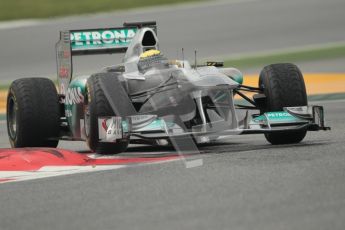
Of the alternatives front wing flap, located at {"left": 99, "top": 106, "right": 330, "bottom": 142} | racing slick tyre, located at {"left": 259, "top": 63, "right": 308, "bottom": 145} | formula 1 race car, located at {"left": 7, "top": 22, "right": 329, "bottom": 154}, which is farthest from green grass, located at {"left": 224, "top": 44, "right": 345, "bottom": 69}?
front wing flap, located at {"left": 99, "top": 106, "right": 330, "bottom": 142}

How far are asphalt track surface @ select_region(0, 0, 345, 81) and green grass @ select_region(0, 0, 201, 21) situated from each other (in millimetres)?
485

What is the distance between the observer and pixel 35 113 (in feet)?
36.8

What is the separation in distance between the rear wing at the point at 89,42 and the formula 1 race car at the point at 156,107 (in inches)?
28.0

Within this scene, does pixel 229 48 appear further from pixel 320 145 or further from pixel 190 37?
pixel 320 145

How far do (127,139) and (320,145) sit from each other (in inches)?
74.5

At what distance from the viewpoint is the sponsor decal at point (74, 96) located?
11.2m

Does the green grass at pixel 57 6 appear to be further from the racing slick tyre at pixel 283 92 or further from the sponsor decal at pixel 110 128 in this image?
the sponsor decal at pixel 110 128

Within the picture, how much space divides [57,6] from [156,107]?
54.0ft

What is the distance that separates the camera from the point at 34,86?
1130 centimetres

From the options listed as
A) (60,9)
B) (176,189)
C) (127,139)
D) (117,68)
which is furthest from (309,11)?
(176,189)

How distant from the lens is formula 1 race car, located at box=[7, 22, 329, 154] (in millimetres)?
10070

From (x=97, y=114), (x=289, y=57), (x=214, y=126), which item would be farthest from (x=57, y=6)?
(x=214, y=126)

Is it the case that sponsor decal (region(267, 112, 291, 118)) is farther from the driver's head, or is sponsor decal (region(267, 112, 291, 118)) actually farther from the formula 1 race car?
the driver's head

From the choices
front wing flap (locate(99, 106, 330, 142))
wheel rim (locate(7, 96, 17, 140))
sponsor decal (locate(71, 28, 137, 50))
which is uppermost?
sponsor decal (locate(71, 28, 137, 50))
